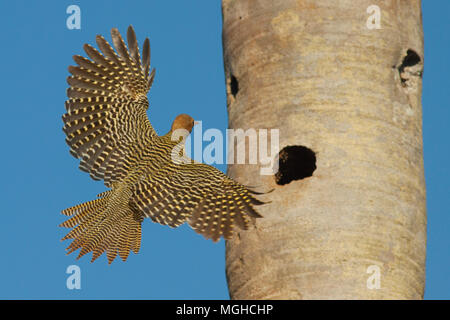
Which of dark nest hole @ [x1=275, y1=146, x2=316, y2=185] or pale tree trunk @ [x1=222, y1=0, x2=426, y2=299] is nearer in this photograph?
pale tree trunk @ [x1=222, y1=0, x2=426, y2=299]

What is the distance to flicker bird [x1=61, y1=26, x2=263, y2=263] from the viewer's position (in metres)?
8.20

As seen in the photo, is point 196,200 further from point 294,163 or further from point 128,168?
point 294,163

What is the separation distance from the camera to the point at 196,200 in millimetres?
8320

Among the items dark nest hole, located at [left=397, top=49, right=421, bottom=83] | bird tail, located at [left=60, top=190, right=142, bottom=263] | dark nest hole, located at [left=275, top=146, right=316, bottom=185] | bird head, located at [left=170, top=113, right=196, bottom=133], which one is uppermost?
dark nest hole, located at [left=397, top=49, right=421, bottom=83]

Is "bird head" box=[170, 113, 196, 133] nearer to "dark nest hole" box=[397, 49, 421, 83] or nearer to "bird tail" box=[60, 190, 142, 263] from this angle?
"bird tail" box=[60, 190, 142, 263]

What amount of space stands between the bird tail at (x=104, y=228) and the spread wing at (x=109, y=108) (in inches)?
9.5

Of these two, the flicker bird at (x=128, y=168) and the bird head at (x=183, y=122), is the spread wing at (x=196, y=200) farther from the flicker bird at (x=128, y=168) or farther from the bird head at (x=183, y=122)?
the bird head at (x=183, y=122)

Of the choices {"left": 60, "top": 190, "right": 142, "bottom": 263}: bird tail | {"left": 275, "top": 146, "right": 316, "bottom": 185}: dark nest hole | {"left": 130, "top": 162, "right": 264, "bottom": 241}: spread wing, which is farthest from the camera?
{"left": 60, "top": 190, "right": 142, "bottom": 263}: bird tail

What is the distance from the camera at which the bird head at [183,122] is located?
907 cm

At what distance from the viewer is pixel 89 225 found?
28.0 feet

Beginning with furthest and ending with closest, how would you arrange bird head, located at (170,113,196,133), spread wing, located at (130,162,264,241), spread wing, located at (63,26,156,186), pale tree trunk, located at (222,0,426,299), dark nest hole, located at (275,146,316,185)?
bird head, located at (170,113,196,133), spread wing, located at (63,26,156,186), dark nest hole, located at (275,146,316,185), spread wing, located at (130,162,264,241), pale tree trunk, located at (222,0,426,299)

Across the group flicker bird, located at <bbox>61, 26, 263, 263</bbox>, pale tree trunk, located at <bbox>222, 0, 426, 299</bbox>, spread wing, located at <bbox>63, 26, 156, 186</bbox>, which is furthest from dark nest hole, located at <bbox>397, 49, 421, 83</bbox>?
spread wing, located at <bbox>63, 26, 156, 186</bbox>

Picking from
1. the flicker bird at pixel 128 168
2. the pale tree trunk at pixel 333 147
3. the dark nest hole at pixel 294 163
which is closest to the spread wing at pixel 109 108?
the flicker bird at pixel 128 168

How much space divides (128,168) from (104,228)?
20.5 inches
